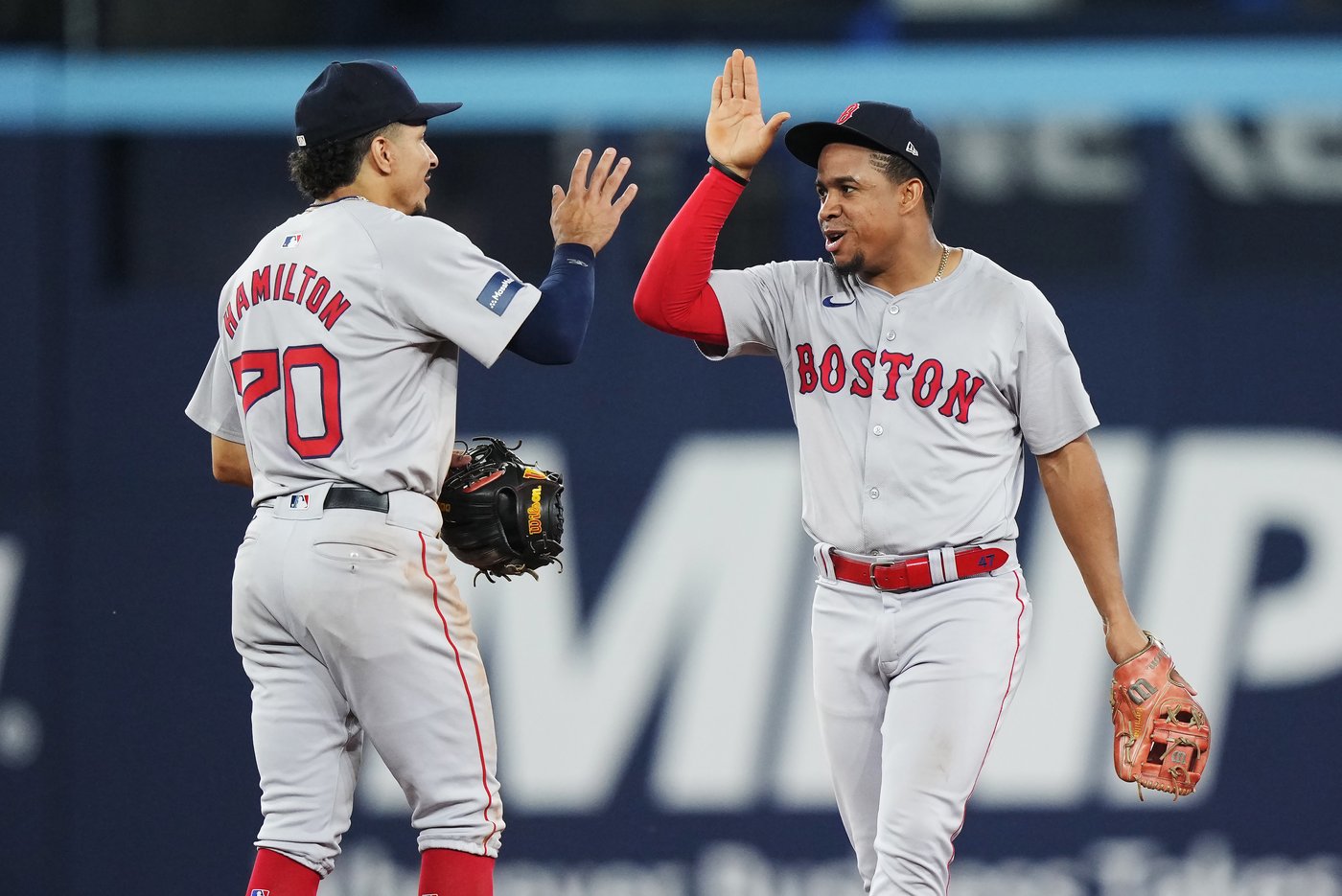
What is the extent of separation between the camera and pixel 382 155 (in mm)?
3141

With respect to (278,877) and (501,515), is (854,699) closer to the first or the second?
(501,515)

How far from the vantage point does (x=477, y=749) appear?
3027 mm

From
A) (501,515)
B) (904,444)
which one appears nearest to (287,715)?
(501,515)

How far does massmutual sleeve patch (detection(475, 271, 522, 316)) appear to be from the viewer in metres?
3.02

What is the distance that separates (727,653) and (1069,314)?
66.6 inches

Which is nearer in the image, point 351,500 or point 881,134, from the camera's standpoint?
point 351,500

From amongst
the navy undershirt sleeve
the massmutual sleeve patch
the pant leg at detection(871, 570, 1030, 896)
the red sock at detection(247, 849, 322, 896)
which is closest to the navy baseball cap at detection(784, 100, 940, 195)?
the navy undershirt sleeve

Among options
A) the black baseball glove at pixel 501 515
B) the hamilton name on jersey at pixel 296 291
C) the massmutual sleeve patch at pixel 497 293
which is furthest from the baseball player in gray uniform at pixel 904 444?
the hamilton name on jersey at pixel 296 291

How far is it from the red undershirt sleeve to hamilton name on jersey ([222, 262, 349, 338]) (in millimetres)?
649

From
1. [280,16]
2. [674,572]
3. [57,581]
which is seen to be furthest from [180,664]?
[280,16]

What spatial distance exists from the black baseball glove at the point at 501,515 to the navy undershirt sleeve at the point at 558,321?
26cm

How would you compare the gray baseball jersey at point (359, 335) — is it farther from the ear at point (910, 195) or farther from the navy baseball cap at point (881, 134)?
the ear at point (910, 195)

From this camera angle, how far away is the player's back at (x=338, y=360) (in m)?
2.99

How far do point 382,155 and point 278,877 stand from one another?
1422 millimetres
